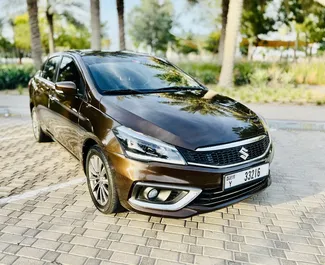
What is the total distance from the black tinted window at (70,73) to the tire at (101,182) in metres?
0.84

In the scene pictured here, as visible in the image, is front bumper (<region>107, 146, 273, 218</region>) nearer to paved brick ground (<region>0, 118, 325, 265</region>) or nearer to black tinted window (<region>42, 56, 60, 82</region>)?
paved brick ground (<region>0, 118, 325, 265</region>)

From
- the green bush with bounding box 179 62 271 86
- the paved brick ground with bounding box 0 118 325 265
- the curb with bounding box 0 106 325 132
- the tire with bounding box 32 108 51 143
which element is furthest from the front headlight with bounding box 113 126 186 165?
the green bush with bounding box 179 62 271 86

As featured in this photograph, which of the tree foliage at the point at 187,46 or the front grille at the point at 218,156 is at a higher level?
the tree foliage at the point at 187,46

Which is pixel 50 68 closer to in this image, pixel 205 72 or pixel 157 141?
pixel 157 141

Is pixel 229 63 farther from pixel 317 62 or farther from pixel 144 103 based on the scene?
pixel 144 103

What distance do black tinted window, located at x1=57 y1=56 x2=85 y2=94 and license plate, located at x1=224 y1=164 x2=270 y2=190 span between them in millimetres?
1911

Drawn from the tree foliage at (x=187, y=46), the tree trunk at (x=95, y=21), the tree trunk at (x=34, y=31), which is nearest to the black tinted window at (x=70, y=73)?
the tree trunk at (x=95, y=21)

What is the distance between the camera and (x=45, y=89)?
16.1 feet

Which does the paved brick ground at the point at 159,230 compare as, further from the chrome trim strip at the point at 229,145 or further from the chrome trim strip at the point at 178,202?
the chrome trim strip at the point at 229,145

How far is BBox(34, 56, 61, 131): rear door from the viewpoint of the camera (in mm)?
4781

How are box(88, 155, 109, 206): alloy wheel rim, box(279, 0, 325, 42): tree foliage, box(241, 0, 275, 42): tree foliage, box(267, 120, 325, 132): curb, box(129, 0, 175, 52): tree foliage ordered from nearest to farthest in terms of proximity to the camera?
box(88, 155, 109, 206): alloy wheel rim → box(267, 120, 325, 132): curb → box(279, 0, 325, 42): tree foliage → box(241, 0, 275, 42): tree foliage → box(129, 0, 175, 52): tree foliage

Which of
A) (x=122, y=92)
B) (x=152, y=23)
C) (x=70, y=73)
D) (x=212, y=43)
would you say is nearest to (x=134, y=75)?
(x=122, y=92)

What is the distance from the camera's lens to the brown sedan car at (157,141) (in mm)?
2705

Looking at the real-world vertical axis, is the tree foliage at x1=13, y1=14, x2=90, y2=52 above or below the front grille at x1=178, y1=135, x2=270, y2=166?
above
